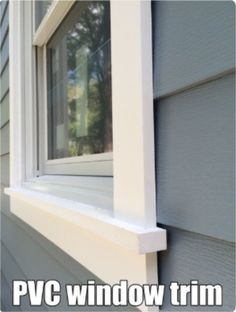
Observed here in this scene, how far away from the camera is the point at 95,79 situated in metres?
1.36

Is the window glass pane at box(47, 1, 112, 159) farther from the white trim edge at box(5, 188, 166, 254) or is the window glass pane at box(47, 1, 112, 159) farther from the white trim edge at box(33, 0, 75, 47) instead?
the white trim edge at box(5, 188, 166, 254)

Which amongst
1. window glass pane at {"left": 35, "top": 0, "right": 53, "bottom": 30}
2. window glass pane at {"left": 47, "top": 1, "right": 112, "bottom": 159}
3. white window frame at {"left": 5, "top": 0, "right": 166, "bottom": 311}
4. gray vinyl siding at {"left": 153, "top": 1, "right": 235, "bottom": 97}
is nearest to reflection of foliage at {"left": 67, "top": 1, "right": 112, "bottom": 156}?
window glass pane at {"left": 47, "top": 1, "right": 112, "bottom": 159}

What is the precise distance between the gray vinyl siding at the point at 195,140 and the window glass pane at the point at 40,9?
113cm

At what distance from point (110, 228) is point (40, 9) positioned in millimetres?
1363

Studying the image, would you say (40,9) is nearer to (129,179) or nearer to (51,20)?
(51,20)

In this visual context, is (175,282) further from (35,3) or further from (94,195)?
(35,3)

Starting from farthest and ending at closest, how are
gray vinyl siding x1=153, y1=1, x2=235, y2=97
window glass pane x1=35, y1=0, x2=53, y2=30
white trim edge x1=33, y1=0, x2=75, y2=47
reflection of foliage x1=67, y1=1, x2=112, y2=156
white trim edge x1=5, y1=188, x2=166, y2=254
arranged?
window glass pane x1=35, y1=0, x2=53, y2=30, white trim edge x1=33, y1=0, x2=75, y2=47, reflection of foliage x1=67, y1=1, x2=112, y2=156, white trim edge x1=5, y1=188, x2=166, y2=254, gray vinyl siding x1=153, y1=1, x2=235, y2=97

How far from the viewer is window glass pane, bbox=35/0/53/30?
1.61 m

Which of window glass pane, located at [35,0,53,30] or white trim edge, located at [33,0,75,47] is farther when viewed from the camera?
window glass pane, located at [35,0,53,30]

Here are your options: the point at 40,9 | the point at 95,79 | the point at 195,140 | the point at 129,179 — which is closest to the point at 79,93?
the point at 95,79

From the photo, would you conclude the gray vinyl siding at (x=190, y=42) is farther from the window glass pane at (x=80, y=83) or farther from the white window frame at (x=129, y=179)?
the window glass pane at (x=80, y=83)

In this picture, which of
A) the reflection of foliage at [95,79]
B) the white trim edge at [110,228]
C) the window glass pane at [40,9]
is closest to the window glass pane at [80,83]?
the reflection of foliage at [95,79]

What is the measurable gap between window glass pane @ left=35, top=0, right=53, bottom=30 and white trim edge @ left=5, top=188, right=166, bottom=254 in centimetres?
94

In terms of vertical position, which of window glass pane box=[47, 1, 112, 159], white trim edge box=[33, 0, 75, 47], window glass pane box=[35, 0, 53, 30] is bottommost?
window glass pane box=[47, 1, 112, 159]
